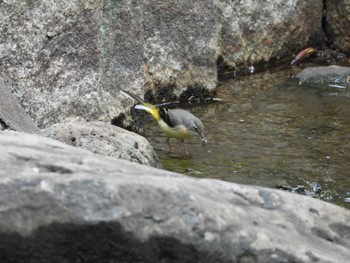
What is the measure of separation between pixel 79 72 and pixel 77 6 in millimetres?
542

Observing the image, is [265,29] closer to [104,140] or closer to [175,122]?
[175,122]

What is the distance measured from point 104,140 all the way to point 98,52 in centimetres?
141

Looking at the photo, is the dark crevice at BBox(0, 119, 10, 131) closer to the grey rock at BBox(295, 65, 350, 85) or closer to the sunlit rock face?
the grey rock at BBox(295, 65, 350, 85)

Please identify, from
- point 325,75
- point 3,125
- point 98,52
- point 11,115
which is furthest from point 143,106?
point 325,75

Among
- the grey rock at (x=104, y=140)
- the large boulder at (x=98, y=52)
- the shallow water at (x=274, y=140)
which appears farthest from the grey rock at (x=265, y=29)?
the grey rock at (x=104, y=140)

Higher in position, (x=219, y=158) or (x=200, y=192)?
(x=200, y=192)

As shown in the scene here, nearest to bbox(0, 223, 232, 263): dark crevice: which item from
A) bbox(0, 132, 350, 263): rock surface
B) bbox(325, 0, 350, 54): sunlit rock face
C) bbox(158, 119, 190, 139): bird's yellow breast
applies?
bbox(0, 132, 350, 263): rock surface

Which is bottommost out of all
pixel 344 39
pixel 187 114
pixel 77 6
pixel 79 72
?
pixel 344 39

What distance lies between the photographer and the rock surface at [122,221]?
3105mm

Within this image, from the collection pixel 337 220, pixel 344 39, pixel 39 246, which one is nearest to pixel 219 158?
pixel 337 220

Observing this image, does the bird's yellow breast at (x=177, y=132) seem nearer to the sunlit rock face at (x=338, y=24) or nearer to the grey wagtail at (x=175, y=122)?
the grey wagtail at (x=175, y=122)

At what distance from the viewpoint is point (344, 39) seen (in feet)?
38.0

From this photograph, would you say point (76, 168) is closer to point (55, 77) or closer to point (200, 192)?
point (200, 192)

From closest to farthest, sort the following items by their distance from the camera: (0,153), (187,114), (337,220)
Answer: (0,153) < (337,220) < (187,114)
